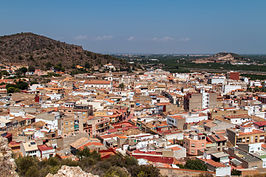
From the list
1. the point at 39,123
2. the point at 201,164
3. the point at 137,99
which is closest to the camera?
the point at 201,164

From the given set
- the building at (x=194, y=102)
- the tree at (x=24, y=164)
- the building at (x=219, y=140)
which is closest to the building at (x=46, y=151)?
the tree at (x=24, y=164)

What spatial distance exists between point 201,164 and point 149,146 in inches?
125

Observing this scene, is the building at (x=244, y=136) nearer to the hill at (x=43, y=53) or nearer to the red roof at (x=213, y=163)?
the red roof at (x=213, y=163)

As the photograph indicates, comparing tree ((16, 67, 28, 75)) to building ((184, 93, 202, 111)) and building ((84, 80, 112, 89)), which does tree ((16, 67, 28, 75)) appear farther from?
building ((184, 93, 202, 111))

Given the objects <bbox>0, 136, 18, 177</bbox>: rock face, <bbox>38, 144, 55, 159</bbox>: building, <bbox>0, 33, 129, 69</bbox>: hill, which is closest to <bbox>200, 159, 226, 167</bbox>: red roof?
<bbox>38, 144, 55, 159</bbox>: building

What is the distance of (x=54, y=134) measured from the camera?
18.9 m

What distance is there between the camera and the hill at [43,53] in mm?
65250

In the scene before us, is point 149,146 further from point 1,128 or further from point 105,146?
point 1,128

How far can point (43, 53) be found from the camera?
231ft

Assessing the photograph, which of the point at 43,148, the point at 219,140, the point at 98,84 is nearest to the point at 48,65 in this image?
the point at 98,84

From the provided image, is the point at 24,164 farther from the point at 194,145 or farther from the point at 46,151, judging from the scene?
the point at 194,145

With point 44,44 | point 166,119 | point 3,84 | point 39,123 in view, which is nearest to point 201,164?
point 166,119

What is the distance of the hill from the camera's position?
65250mm

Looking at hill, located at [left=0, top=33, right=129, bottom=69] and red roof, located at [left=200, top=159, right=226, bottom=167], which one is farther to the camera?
hill, located at [left=0, top=33, right=129, bottom=69]
